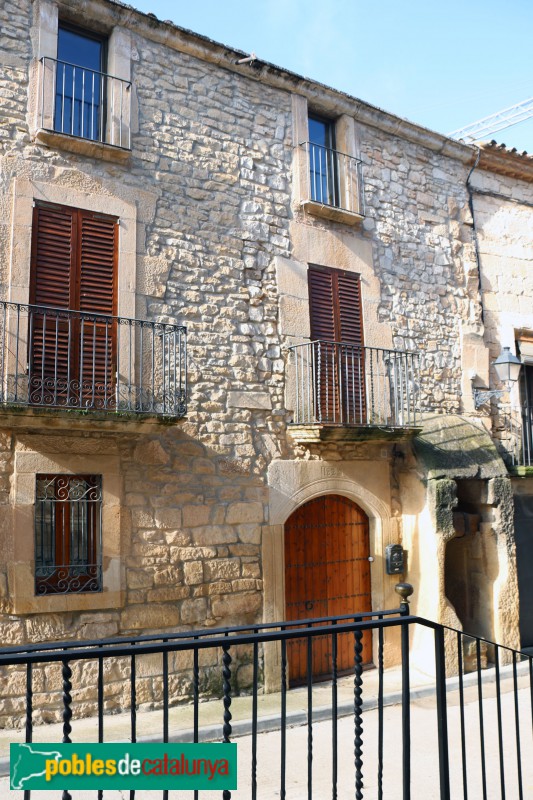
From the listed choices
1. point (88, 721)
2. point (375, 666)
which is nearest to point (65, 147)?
point (88, 721)

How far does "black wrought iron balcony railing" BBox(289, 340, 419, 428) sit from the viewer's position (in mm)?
8227

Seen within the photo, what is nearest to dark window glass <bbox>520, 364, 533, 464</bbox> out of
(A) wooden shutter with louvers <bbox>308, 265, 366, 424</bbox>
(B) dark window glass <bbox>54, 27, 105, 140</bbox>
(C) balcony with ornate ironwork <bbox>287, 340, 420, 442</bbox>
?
(C) balcony with ornate ironwork <bbox>287, 340, 420, 442</bbox>

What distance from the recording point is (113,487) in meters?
6.86

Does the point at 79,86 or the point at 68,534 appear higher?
the point at 79,86

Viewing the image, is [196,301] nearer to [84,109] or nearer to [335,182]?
[84,109]

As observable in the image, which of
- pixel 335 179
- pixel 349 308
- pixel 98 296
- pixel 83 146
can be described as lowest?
pixel 98 296

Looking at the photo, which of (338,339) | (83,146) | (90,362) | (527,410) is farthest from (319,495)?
(83,146)

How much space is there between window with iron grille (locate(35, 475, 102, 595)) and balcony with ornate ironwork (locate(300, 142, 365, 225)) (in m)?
4.57

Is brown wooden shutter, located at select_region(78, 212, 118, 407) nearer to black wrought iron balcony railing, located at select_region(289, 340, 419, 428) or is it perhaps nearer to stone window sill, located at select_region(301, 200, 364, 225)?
black wrought iron balcony railing, located at select_region(289, 340, 419, 428)

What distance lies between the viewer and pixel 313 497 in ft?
27.1

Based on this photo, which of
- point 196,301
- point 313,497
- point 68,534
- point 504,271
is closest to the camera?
point 68,534

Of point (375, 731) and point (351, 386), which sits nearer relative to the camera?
point (375, 731)

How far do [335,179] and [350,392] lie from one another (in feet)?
9.57

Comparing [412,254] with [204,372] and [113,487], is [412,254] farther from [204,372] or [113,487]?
[113,487]
